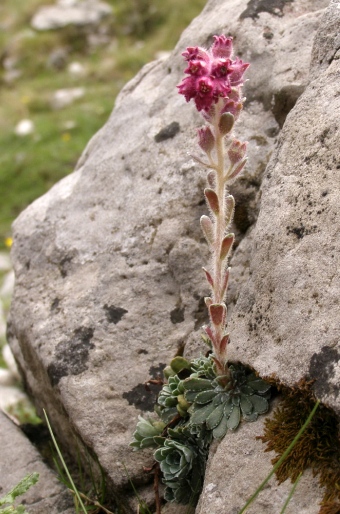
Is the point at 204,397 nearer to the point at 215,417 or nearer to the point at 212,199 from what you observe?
the point at 215,417

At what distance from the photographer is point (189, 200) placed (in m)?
3.70

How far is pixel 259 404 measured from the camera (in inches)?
105

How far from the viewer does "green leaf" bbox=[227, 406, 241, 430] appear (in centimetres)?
269

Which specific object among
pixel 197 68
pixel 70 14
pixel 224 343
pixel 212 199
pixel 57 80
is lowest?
pixel 57 80

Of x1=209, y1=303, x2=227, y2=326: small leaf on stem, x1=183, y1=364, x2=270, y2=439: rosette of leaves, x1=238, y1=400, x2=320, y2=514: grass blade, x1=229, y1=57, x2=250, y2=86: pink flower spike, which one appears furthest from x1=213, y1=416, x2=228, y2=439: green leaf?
x1=229, y1=57, x2=250, y2=86: pink flower spike

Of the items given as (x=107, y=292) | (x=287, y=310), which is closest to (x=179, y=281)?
(x=107, y=292)

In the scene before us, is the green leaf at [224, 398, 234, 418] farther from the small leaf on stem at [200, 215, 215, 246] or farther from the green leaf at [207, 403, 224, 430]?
the small leaf on stem at [200, 215, 215, 246]

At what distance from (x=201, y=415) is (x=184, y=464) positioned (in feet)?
0.88

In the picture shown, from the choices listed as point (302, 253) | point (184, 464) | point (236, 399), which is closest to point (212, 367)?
point (236, 399)

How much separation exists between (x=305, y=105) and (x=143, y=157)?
135 centimetres

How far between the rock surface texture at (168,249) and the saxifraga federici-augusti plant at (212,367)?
119 millimetres

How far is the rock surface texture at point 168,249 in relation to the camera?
2.67 meters

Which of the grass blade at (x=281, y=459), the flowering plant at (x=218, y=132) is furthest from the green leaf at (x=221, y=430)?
the grass blade at (x=281, y=459)

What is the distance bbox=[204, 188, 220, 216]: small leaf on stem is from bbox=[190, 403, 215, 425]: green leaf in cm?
90
